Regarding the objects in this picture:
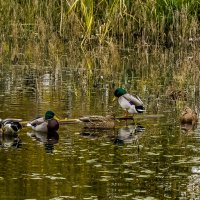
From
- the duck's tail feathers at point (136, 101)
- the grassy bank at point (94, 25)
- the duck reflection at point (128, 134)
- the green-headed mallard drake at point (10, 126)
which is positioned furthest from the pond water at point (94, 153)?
the grassy bank at point (94, 25)

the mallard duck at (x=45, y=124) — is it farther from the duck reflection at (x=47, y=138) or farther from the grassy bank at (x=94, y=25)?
the grassy bank at (x=94, y=25)

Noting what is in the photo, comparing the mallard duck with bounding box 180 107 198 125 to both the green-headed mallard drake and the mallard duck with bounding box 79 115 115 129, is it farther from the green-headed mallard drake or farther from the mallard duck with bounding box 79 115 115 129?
the green-headed mallard drake

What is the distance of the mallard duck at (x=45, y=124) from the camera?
49.9 feet

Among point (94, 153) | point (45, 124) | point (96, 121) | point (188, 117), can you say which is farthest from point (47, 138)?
point (188, 117)

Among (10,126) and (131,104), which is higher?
(131,104)

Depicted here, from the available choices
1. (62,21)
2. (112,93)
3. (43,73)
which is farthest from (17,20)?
(112,93)

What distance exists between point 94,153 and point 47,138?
5.53 ft

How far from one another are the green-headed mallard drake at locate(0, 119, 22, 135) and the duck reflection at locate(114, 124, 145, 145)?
5.38ft

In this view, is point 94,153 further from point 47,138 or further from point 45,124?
point 45,124

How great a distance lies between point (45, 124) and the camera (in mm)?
15367

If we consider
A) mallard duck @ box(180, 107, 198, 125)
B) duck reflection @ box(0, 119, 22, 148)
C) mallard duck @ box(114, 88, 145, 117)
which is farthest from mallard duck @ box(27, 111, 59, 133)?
mallard duck @ box(180, 107, 198, 125)

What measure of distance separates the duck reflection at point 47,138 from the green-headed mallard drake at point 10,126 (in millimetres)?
344

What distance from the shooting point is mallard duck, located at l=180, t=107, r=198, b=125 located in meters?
15.9

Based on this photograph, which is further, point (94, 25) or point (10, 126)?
point (94, 25)
